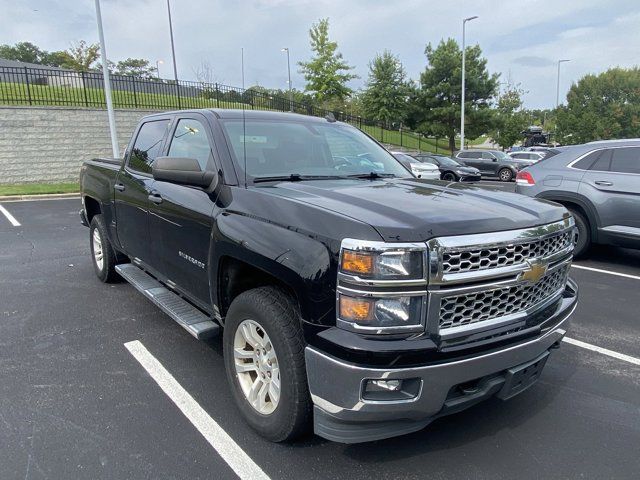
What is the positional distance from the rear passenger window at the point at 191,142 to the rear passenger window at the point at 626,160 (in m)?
6.07

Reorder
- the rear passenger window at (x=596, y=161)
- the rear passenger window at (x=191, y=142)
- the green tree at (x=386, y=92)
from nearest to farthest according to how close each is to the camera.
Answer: the rear passenger window at (x=191, y=142)
the rear passenger window at (x=596, y=161)
the green tree at (x=386, y=92)

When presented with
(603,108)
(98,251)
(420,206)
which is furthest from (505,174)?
(603,108)

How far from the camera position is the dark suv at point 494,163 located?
82.1 ft

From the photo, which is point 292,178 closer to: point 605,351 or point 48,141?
point 605,351

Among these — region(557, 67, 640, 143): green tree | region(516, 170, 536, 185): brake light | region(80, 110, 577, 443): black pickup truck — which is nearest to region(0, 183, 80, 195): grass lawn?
region(80, 110, 577, 443): black pickup truck

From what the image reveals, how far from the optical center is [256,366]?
2756mm

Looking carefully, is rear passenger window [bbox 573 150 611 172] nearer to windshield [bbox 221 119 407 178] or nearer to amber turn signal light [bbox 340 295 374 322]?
windshield [bbox 221 119 407 178]

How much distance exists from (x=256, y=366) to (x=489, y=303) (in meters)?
1.36

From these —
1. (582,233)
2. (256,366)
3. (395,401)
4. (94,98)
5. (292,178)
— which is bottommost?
(582,233)

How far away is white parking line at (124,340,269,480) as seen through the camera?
8.21 feet

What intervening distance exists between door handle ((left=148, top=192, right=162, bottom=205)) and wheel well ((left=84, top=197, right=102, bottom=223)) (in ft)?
7.20

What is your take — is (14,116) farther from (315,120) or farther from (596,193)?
(596,193)

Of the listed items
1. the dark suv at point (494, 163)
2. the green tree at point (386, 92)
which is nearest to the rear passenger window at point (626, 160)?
the dark suv at point (494, 163)

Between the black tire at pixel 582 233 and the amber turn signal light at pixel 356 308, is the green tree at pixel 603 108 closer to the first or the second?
the black tire at pixel 582 233
